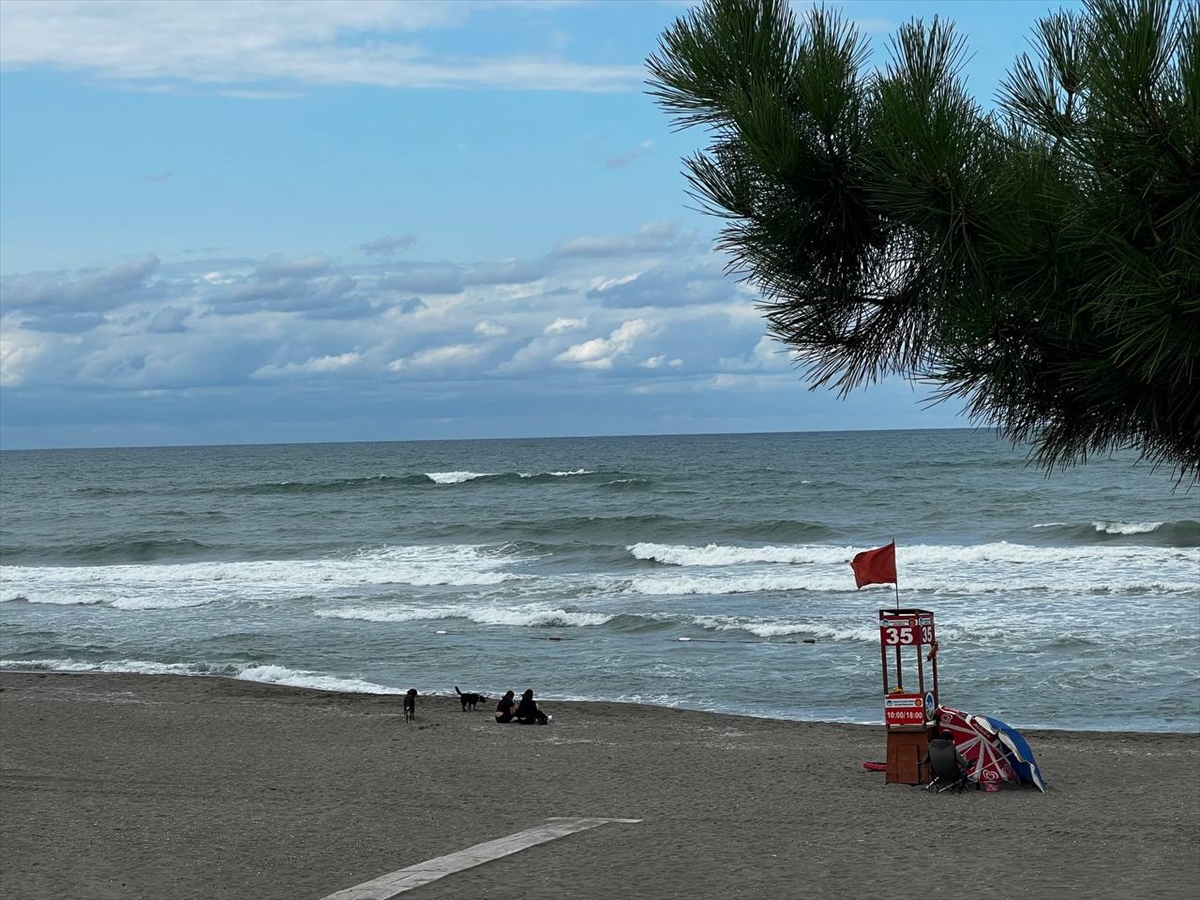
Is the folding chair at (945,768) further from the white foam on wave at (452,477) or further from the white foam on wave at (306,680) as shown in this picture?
the white foam on wave at (452,477)

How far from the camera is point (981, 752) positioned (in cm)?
1235

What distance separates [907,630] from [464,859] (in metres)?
5.17

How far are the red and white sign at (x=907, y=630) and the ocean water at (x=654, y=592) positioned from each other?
17.9 feet

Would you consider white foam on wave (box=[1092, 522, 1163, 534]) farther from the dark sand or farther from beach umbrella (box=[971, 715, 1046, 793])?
beach umbrella (box=[971, 715, 1046, 793])

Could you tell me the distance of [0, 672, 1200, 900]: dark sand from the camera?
9000mm

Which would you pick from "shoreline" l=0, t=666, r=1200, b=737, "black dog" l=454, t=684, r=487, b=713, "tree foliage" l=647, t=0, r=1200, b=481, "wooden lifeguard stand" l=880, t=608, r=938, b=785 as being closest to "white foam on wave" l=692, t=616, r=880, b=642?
"shoreline" l=0, t=666, r=1200, b=737

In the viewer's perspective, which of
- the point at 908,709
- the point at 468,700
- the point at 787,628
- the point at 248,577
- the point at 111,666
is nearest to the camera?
the point at 908,709

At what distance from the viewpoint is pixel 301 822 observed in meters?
11.1

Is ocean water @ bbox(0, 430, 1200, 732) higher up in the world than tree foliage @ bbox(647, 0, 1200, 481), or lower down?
lower down

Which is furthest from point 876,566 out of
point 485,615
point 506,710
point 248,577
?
point 248,577

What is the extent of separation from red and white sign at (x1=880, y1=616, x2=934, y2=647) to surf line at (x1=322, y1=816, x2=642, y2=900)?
3.15 metres

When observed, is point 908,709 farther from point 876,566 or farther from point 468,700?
point 468,700

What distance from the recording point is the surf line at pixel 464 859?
28.1 ft

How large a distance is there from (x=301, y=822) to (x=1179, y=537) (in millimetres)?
34184
